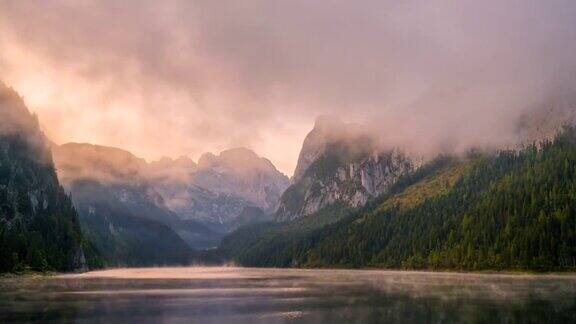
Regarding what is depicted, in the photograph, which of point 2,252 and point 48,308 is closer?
point 48,308

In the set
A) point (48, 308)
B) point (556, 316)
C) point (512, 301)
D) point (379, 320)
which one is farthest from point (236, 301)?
point (556, 316)

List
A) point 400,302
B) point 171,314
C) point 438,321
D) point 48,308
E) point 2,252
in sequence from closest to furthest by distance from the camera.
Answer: point 438,321, point 171,314, point 48,308, point 400,302, point 2,252

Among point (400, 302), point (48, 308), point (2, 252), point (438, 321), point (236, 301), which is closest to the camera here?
point (438, 321)

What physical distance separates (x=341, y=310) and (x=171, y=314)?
63.6ft

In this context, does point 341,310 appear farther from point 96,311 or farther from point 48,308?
point 48,308

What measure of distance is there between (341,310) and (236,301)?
71.3 ft

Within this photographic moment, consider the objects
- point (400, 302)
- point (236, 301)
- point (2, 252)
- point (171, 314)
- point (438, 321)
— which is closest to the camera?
point (438, 321)

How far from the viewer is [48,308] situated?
69.9 metres

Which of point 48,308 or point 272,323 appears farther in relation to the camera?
point 48,308

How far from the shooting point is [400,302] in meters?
76.6

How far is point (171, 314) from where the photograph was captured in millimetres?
64000

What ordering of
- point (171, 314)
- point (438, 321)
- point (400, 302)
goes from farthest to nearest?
point (400, 302)
point (171, 314)
point (438, 321)

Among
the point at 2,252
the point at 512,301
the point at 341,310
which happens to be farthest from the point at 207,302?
the point at 2,252

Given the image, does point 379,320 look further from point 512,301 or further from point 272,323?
point 512,301
